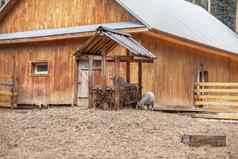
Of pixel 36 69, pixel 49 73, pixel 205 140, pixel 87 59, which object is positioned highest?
pixel 87 59

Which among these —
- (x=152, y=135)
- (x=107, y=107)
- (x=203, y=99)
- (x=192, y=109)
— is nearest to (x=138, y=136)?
(x=152, y=135)

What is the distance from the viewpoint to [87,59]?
16984 mm

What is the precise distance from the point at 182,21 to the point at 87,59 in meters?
7.02

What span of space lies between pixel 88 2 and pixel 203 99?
240 inches

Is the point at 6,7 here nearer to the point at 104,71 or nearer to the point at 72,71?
the point at 72,71

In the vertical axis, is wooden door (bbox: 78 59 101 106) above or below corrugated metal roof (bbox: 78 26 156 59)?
below

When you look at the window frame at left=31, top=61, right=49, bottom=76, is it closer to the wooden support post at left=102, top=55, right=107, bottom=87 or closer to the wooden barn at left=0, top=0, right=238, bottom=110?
the wooden barn at left=0, top=0, right=238, bottom=110

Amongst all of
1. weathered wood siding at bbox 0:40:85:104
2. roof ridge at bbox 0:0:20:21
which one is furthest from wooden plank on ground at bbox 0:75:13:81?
roof ridge at bbox 0:0:20:21

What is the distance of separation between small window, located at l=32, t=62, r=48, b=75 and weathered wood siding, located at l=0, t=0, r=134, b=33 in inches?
65.0

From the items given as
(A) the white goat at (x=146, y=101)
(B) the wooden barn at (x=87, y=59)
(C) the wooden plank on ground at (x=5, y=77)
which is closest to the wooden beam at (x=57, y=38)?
(B) the wooden barn at (x=87, y=59)

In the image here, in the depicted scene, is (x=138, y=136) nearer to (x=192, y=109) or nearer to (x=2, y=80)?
(x=192, y=109)

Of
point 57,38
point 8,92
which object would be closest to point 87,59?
point 57,38

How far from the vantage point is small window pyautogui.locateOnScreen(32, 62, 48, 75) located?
20.6 meters

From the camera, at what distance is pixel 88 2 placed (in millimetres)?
19406
